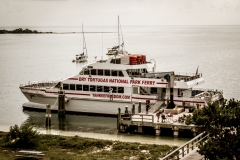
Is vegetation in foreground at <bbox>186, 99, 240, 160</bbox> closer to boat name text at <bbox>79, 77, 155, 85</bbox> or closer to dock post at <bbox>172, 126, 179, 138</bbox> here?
dock post at <bbox>172, 126, 179, 138</bbox>

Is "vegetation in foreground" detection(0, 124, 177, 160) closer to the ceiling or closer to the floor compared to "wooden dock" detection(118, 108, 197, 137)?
closer to the floor

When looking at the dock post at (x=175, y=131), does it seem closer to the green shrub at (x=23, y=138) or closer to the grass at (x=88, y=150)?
the grass at (x=88, y=150)

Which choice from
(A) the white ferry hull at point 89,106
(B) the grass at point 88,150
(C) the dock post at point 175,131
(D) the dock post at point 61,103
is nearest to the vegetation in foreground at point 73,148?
(B) the grass at point 88,150

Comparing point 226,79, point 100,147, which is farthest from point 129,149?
point 226,79

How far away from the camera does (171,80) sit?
40.3m

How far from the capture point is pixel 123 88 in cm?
4306

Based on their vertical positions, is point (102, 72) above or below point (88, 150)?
above

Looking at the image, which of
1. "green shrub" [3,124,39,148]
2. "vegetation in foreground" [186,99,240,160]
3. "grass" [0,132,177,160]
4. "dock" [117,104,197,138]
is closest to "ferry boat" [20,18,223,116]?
"dock" [117,104,197,138]

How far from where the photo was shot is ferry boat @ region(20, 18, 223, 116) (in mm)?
41469

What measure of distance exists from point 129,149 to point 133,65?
13689 millimetres

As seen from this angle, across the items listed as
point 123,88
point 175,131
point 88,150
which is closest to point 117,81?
point 123,88

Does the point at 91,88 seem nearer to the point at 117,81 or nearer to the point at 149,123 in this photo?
the point at 117,81

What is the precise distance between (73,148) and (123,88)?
13.2m

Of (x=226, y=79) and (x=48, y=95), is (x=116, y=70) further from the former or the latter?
(x=226, y=79)
